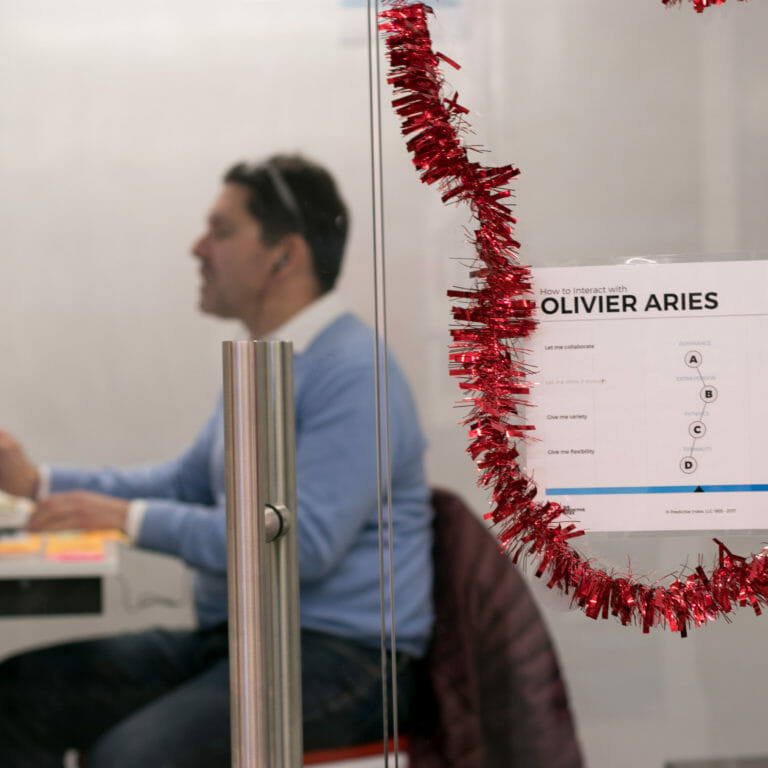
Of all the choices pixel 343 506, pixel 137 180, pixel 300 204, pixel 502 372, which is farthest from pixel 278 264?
pixel 502 372

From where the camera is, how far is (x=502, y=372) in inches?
28.0

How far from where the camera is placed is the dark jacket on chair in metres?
0.79

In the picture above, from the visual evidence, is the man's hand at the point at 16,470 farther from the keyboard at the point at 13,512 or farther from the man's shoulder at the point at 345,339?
the man's shoulder at the point at 345,339

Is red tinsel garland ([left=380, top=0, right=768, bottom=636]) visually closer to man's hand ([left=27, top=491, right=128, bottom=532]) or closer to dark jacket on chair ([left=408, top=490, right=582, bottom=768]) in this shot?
dark jacket on chair ([left=408, top=490, right=582, bottom=768])

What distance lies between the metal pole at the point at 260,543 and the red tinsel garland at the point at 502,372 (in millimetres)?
140

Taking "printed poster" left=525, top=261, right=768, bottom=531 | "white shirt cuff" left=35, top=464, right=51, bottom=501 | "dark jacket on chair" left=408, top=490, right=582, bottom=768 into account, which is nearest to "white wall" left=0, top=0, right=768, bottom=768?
"white shirt cuff" left=35, top=464, right=51, bottom=501

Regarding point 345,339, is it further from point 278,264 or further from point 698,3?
point 698,3

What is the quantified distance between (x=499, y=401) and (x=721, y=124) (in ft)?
0.84

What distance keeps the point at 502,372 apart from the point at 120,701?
34.9 inches

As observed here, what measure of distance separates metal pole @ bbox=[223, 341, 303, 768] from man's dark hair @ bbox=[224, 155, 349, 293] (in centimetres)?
60

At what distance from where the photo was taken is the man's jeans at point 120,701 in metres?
1.24

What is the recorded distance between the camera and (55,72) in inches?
53.0

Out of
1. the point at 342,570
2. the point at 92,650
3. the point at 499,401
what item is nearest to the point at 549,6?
the point at 499,401

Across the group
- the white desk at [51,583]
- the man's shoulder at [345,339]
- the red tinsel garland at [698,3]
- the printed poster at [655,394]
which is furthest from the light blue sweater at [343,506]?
the red tinsel garland at [698,3]
